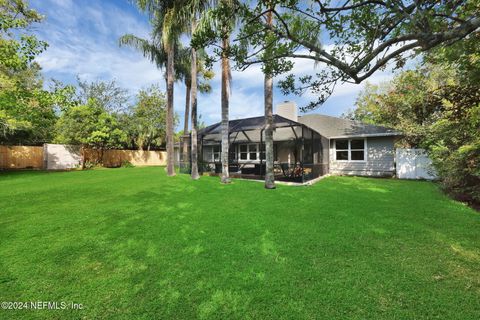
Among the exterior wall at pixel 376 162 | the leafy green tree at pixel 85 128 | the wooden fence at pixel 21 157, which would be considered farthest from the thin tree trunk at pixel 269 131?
the wooden fence at pixel 21 157

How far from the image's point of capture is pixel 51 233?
4164mm

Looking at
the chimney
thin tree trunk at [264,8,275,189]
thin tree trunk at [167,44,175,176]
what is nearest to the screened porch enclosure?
the chimney

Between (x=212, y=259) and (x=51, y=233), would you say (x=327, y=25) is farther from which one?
(x=51, y=233)

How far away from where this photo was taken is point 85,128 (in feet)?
62.2

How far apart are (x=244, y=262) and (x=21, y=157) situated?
24.2 meters

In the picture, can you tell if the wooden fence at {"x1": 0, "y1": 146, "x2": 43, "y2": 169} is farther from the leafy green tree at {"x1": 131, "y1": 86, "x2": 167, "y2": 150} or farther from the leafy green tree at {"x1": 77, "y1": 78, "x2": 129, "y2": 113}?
the leafy green tree at {"x1": 77, "y1": 78, "x2": 129, "y2": 113}

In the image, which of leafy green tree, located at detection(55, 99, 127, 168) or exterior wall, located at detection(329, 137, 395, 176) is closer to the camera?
exterior wall, located at detection(329, 137, 395, 176)

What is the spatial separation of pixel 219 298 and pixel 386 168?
14401 millimetres

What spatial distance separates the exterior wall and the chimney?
5246mm

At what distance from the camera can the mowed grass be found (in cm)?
223

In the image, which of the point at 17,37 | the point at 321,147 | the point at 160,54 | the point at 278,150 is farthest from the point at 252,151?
the point at 17,37

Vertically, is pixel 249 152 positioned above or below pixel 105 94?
below

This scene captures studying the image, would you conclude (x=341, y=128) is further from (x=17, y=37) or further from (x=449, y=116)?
(x=17, y=37)

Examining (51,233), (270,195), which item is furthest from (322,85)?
(51,233)
